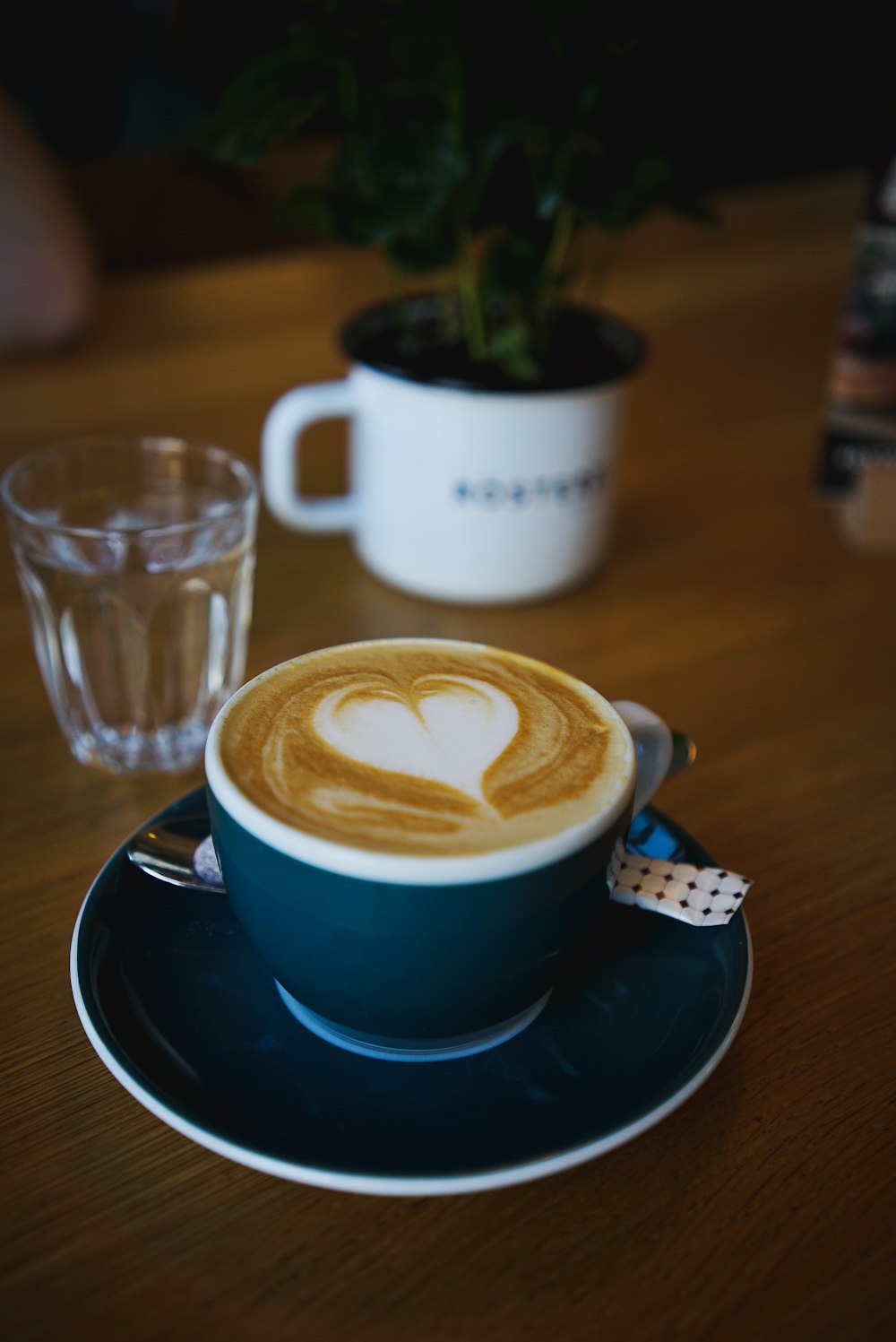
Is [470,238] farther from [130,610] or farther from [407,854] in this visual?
[407,854]

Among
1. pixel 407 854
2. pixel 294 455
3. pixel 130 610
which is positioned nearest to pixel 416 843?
pixel 407 854

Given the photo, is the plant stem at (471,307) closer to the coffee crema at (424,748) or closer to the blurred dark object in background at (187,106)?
the coffee crema at (424,748)

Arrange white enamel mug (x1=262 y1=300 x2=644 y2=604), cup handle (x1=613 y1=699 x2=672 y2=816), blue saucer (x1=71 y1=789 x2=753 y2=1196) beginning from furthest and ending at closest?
white enamel mug (x1=262 y1=300 x2=644 y2=604) < cup handle (x1=613 y1=699 x2=672 y2=816) < blue saucer (x1=71 y1=789 x2=753 y2=1196)

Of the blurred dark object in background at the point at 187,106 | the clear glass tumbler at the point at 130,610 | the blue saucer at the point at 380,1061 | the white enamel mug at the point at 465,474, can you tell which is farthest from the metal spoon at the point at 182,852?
the blurred dark object in background at the point at 187,106

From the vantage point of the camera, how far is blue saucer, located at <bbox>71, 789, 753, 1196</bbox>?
37 centimetres

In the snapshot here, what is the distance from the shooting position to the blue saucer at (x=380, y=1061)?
0.37 metres

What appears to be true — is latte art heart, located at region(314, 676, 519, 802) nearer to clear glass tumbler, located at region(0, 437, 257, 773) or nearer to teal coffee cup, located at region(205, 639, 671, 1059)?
teal coffee cup, located at region(205, 639, 671, 1059)

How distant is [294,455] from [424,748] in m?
0.40

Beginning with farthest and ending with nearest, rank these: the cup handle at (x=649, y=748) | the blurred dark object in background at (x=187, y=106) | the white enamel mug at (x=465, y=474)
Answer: the blurred dark object in background at (x=187, y=106), the white enamel mug at (x=465, y=474), the cup handle at (x=649, y=748)

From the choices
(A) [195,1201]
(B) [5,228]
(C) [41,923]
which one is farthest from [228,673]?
(B) [5,228]

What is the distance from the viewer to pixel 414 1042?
1.37 feet

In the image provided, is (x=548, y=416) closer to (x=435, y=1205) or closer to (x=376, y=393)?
(x=376, y=393)

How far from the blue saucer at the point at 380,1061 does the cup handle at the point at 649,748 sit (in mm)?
52

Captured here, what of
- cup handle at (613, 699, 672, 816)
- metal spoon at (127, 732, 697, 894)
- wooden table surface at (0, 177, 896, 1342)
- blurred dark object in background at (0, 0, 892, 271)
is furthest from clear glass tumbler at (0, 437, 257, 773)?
blurred dark object in background at (0, 0, 892, 271)
